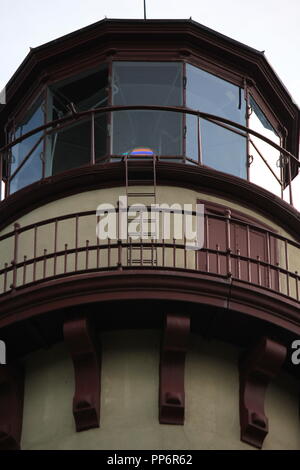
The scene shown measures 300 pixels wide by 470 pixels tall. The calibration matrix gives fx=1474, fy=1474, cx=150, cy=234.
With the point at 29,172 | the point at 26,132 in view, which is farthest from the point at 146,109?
the point at 26,132

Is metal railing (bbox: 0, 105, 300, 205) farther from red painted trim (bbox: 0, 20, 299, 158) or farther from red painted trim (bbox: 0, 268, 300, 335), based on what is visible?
red painted trim (bbox: 0, 268, 300, 335)

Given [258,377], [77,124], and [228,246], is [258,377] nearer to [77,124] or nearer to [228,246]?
[228,246]

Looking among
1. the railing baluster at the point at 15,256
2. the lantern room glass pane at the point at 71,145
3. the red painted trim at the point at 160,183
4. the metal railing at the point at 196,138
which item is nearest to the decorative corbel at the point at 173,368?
the railing baluster at the point at 15,256

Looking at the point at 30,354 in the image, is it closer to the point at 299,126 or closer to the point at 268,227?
the point at 268,227

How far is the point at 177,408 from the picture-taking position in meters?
19.8

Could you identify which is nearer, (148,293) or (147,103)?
(148,293)

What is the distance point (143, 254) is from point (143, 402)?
2.50m

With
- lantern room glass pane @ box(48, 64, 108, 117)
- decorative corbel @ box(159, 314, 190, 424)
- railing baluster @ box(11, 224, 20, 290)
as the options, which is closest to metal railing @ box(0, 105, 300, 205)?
lantern room glass pane @ box(48, 64, 108, 117)

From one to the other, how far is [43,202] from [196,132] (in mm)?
2843

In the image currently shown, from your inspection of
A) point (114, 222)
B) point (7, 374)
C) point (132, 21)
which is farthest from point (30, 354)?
point (132, 21)

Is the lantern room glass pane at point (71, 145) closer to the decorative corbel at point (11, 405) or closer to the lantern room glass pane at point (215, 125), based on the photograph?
the lantern room glass pane at point (215, 125)

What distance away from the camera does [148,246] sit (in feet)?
67.8

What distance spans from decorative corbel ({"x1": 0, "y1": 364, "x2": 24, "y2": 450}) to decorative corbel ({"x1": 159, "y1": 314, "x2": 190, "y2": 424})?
2061mm

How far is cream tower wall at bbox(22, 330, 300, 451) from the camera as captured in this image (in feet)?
64.4
